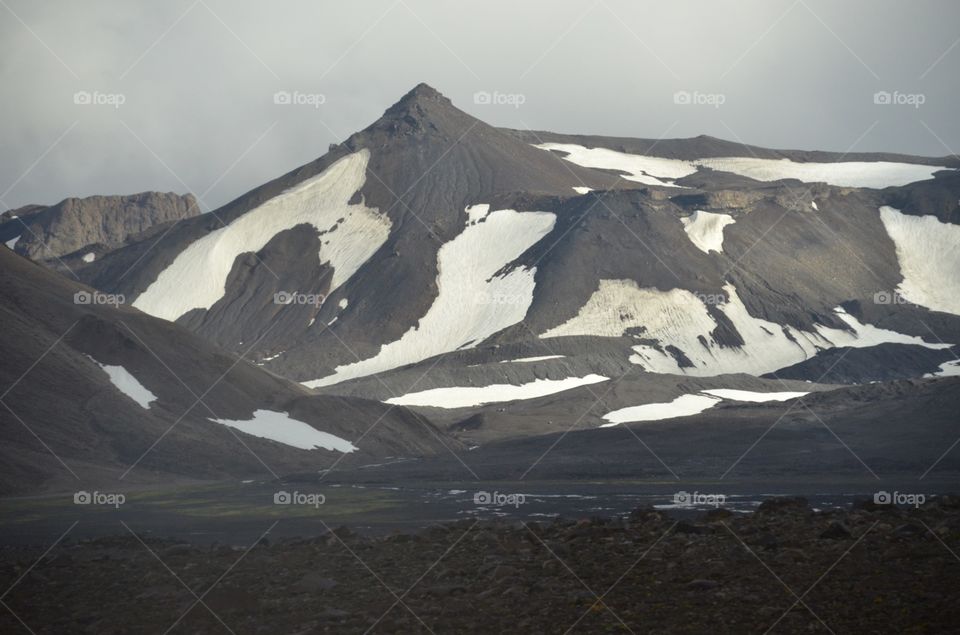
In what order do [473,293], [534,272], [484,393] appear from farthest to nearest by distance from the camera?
[473,293] → [534,272] → [484,393]

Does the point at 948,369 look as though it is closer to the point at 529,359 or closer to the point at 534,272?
the point at 529,359

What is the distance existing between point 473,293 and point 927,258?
2939 inches

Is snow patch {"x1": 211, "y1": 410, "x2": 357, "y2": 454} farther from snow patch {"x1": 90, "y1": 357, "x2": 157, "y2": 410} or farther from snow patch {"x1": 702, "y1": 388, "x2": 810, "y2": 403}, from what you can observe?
snow patch {"x1": 702, "y1": 388, "x2": 810, "y2": 403}

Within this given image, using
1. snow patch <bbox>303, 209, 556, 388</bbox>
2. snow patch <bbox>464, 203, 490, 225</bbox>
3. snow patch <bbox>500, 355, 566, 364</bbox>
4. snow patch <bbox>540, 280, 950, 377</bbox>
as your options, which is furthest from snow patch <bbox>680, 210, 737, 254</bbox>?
snow patch <bbox>500, 355, 566, 364</bbox>

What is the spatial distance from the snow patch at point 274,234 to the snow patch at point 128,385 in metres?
94.7

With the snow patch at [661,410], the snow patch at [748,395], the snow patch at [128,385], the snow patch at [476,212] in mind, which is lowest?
the snow patch at [128,385]

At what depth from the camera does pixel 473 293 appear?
156 metres

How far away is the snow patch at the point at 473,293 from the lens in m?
145

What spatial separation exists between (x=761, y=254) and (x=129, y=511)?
13525 cm

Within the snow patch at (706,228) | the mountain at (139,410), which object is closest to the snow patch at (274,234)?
the snow patch at (706,228)

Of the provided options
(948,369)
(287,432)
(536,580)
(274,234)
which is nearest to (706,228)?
(948,369)

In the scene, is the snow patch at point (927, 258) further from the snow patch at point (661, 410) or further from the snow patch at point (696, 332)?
the snow patch at point (661, 410)

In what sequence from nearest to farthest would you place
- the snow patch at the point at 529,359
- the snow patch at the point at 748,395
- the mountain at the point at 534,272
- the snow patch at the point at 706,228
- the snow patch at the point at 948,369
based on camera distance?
the snow patch at the point at 748,395, the snow patch at the point at 529,359, the snow patch at the point at 948,369, the mountain at the point at 534,272, the snow patch at the point at 706,228

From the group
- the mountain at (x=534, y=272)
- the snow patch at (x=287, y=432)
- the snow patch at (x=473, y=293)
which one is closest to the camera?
the snow patch at (x=287, y=432)
